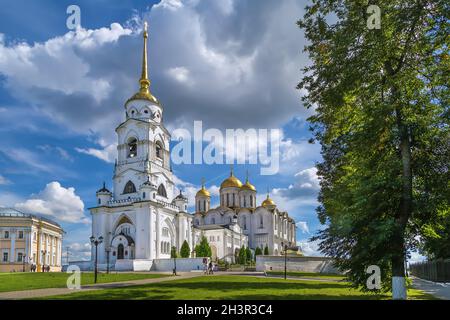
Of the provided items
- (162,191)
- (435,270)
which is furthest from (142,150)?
(435,270)

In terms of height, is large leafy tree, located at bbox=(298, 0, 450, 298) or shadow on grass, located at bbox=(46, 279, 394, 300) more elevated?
large leafy tree, located at bbox=(298, 0, 450, 298)

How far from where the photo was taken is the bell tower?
5878 cm

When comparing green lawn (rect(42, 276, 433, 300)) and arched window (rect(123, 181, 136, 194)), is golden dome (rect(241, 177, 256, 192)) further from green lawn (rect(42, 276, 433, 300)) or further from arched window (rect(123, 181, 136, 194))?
green lawn (rect(42, 276, 433, 300))

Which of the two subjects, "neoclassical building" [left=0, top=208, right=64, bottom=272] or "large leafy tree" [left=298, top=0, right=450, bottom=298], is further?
"neoclassical building" [left=0, top=208, right=64, bottom=272]

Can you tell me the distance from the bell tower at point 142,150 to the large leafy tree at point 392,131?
42.0 m

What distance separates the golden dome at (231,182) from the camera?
309 ft

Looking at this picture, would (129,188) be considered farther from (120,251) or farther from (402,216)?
(402,216)

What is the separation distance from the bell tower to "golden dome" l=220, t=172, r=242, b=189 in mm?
31930

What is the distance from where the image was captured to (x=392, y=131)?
16.7 metres

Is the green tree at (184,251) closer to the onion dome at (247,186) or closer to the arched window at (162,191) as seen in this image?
the arched window at (162,191)

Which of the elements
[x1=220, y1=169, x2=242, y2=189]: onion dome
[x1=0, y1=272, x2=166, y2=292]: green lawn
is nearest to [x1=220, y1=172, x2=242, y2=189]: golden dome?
[x1=220, y1=169, x2=242, y2=189]: onion dome

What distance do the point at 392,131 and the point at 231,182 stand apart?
78413mm

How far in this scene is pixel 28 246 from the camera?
64750mm
